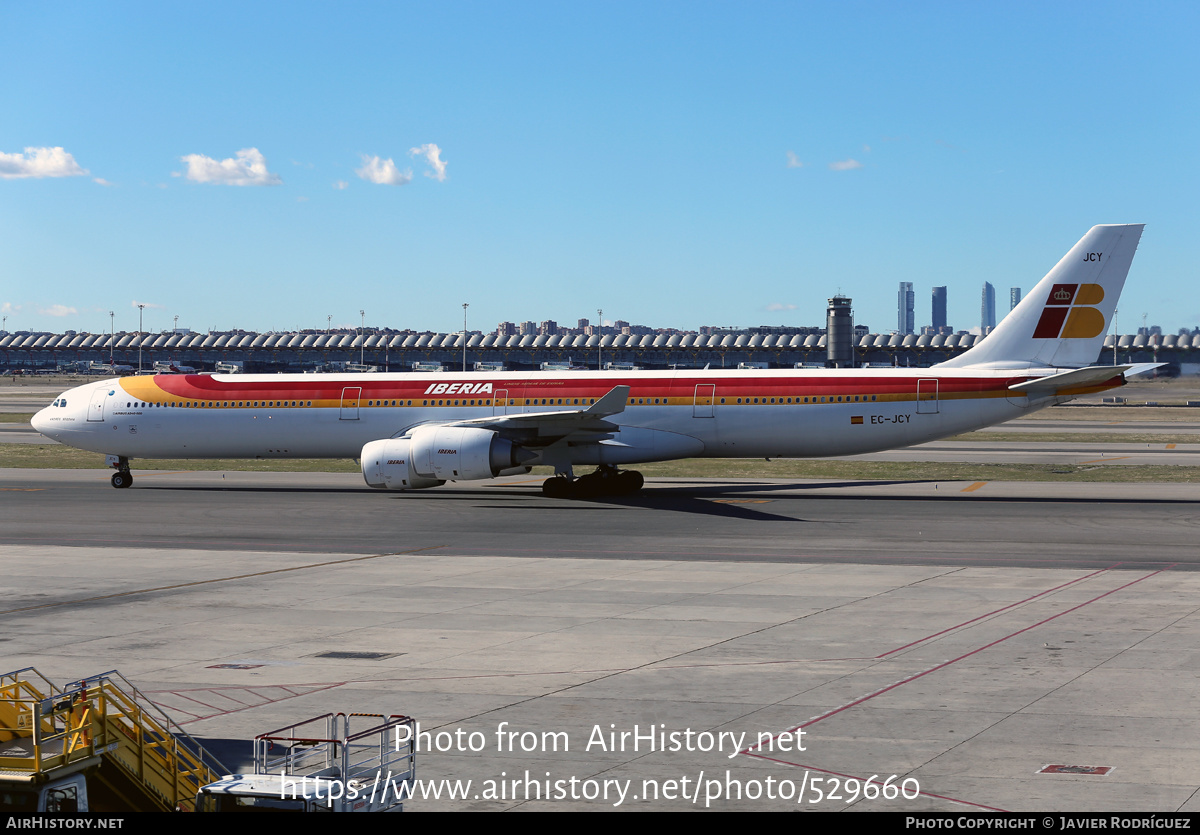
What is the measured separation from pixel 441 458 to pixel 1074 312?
21.9 m

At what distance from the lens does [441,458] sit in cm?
3719

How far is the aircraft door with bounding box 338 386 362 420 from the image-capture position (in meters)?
41.3

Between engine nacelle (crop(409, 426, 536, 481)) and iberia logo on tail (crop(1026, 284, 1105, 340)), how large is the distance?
62.1 ft

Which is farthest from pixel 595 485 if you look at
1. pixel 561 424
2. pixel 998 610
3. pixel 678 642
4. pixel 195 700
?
pixel 195 700

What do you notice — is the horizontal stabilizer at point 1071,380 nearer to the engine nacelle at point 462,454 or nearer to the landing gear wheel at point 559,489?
the landing gear wheel at point 559,489

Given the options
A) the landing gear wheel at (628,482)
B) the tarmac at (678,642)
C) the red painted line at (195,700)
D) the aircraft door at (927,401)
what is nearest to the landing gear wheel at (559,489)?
the landing gear wheel at (628,482)

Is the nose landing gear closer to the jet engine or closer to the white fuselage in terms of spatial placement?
the white fuselage

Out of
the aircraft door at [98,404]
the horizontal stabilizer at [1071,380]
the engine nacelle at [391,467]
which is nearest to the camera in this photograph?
the horizontal stabilizer at [1071,380]

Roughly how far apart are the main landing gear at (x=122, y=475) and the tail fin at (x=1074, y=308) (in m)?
31.0

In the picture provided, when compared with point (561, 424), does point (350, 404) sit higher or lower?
higher

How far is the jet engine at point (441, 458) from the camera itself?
37.1 meters

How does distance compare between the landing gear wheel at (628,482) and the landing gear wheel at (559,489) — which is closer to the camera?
the landing gear wheel at (559,489)

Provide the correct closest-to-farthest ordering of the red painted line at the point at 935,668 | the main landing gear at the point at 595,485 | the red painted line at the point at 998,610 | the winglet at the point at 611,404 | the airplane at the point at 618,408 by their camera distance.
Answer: the red painted line at the point at 935,668
the red painted line at the point at 998,610
the winglet at the point at 611,404
the airplane at the point at 618,408
the main landing gear at the point at 595,485

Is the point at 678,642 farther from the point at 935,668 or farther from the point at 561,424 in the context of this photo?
the point at 561,424
